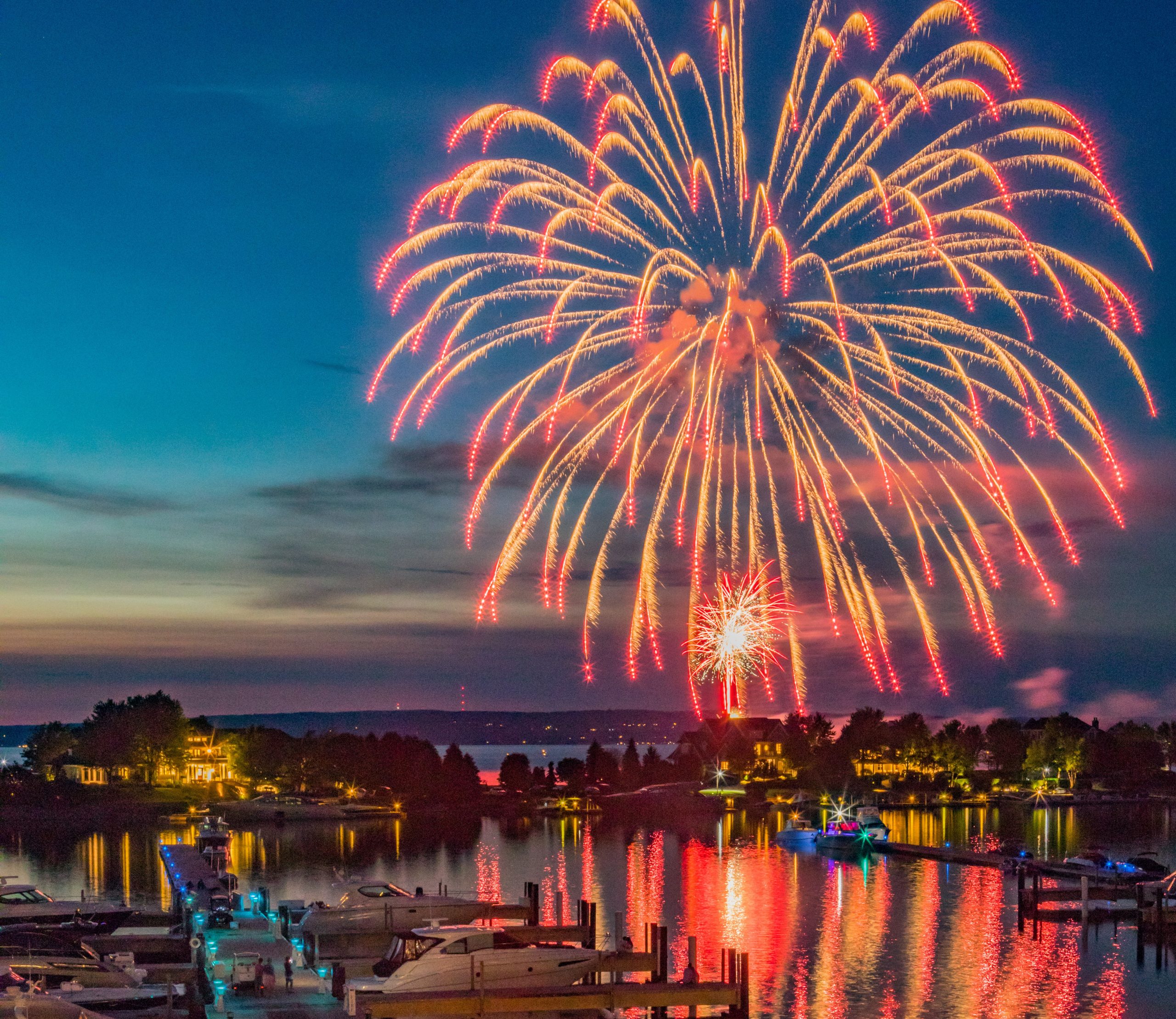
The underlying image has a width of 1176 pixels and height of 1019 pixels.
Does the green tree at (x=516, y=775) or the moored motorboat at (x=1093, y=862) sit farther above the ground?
the moored motorboat at (x=1093, y=862)

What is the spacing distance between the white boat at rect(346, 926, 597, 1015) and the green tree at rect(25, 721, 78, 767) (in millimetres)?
169811

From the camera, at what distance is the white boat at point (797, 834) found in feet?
349

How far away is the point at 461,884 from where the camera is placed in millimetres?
83625

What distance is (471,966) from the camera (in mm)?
34750

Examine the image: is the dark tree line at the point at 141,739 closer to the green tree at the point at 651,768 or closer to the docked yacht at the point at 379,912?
the green tree at the point at 651,768

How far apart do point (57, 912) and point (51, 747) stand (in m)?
154

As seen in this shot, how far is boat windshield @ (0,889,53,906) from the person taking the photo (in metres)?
53.4

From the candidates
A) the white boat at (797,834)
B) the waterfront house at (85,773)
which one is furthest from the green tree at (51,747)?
the white boat at (797,834)

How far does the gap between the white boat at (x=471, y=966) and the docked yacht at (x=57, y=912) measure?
1688cm

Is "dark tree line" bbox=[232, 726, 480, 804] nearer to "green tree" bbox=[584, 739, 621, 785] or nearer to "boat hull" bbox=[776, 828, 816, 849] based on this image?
"green tree" bbox=[584, 739, 621, 785]

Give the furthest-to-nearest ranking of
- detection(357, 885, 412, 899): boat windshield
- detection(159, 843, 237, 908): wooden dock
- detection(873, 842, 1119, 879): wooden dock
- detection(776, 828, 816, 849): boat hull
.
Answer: detection(776, 828, 816, 849): boat hull
detection(873, 842, 1119, 879): wooden dock
detection(159, 843, 237, 908): wooden dock
detection(357, 885, 412, 899): boat windshield

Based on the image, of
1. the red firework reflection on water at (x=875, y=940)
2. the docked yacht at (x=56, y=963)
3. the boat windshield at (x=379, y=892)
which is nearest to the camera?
the docked yacht at (x=56, y=963)

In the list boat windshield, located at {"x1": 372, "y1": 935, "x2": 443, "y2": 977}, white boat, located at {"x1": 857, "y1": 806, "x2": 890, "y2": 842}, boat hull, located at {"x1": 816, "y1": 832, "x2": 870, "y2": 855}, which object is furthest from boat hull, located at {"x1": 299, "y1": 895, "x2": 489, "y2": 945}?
white boat, located at {"x1": 857, "y1": 806, "x2": 890, "y2": 842}

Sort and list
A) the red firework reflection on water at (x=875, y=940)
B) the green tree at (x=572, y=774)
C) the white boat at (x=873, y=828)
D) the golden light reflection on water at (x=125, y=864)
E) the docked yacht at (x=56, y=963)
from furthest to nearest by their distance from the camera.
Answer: the green tree at (x=572, y=774) → the white boat at (x=873, y=828) → the golden light reflection on water at (x=125, y=864) → the red firework reflection on water at (x=875, y=940) → the docked yacht at (x=56, y=963)
